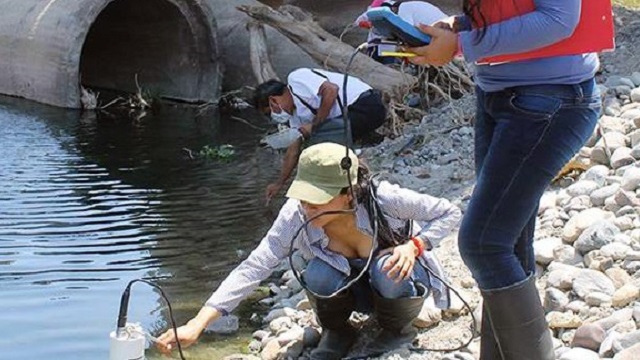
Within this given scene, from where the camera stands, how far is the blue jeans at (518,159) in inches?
103

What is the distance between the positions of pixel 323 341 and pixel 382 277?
0.39 meters

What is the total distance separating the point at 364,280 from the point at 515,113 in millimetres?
1510

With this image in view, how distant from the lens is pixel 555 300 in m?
3.88

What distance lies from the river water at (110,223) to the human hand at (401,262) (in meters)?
0.93

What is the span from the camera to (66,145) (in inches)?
371

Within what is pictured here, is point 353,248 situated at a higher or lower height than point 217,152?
higher

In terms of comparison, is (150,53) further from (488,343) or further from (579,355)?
(488,343)

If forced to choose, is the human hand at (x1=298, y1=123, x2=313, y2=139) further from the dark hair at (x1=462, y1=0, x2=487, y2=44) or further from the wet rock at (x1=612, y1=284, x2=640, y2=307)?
the dark hair at (x1=462, y1=0, x2=487, y2=44)

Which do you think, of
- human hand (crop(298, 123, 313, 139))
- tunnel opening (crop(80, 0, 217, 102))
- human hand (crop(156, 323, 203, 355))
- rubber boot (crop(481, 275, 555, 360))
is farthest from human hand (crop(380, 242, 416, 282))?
tunnel opening (crop(80, 0, 217, 102))

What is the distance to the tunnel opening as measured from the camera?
1234 cm

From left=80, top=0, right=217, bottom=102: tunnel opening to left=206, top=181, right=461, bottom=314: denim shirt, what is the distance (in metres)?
8.37

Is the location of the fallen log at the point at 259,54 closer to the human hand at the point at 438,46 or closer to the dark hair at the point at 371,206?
the dark hair at the point at 371,206

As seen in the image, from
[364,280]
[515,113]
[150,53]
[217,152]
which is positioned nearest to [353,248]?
[364,280]

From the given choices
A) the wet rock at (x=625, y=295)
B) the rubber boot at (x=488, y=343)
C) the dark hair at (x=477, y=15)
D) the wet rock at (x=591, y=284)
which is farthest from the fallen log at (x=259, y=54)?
the dark hair at (x=477, y=15)
